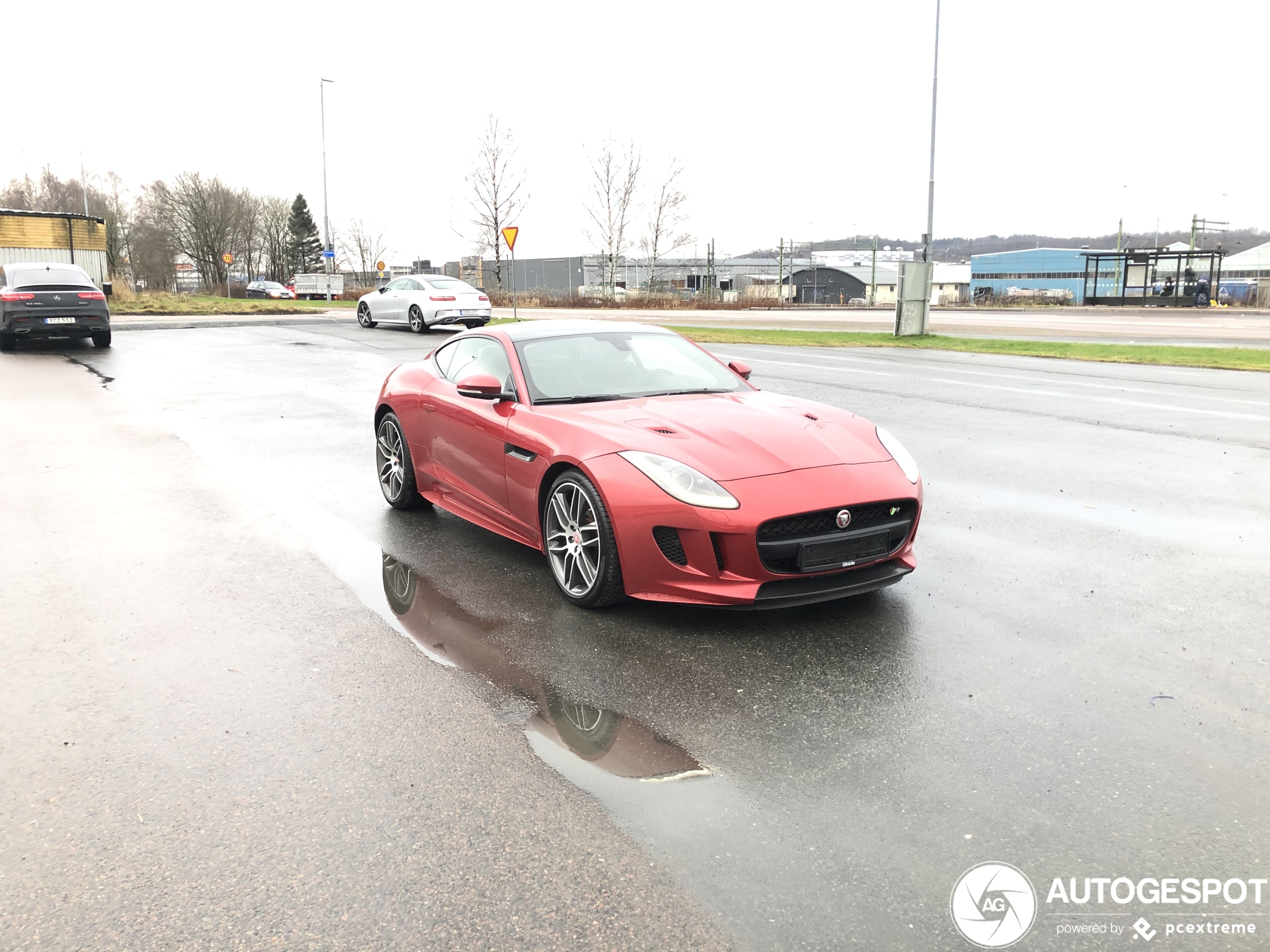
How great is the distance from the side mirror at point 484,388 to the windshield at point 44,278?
59.5ft

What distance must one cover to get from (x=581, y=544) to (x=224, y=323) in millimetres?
28818

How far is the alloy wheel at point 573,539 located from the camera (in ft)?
15.8

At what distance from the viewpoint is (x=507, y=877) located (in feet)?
8.93

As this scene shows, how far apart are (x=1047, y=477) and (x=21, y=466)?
8803 mm

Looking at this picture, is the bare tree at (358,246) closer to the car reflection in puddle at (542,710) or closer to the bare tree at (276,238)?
the bare tree at (276,238)

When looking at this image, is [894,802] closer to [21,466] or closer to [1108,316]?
[21,466]

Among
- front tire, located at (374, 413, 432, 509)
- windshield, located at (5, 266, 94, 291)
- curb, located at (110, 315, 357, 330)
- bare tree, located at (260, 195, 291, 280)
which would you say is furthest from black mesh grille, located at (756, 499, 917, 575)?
bare tree, located at (260, 195, 291, 280)

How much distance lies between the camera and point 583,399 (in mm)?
5566

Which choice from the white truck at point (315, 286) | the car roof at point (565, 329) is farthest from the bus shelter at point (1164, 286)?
the car roof at point (565, 329)

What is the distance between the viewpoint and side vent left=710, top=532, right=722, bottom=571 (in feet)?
14.4

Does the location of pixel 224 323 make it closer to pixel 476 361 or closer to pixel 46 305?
pixel 46 305

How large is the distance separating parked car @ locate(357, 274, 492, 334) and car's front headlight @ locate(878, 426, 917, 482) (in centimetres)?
2087

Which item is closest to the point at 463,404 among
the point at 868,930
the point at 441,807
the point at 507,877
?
the point at 441,807

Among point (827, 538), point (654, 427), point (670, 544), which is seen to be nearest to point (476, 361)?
point (654, 427)
